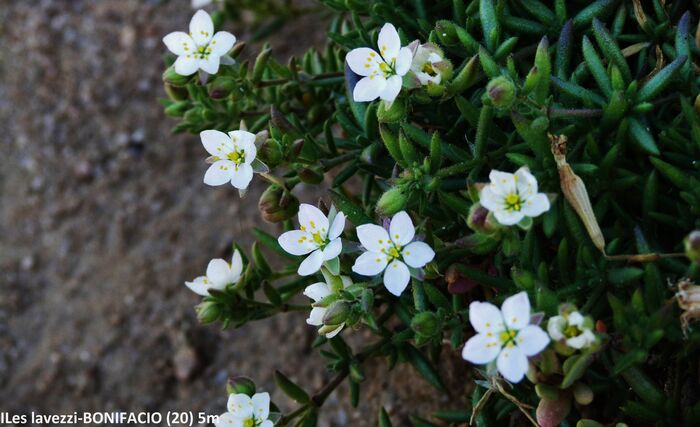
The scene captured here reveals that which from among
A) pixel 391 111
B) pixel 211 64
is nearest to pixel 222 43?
pixel 211 64

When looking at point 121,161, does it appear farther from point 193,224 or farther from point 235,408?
point 235,408

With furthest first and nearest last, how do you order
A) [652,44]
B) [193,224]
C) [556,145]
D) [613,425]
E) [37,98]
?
[37,98], [193,224], [652,44], [613,425], [556,145]

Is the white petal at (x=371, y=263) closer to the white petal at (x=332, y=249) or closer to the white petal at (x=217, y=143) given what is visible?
the white petal at (x=332, y=249)

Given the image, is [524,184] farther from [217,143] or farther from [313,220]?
[217,143]

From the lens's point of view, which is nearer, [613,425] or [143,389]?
[613,425]

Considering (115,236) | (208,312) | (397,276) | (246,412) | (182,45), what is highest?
(182,45)

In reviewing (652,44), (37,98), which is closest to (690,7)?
(652,44)

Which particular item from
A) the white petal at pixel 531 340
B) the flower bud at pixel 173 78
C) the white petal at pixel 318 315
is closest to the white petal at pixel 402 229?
the white petal at pixel 318 315
